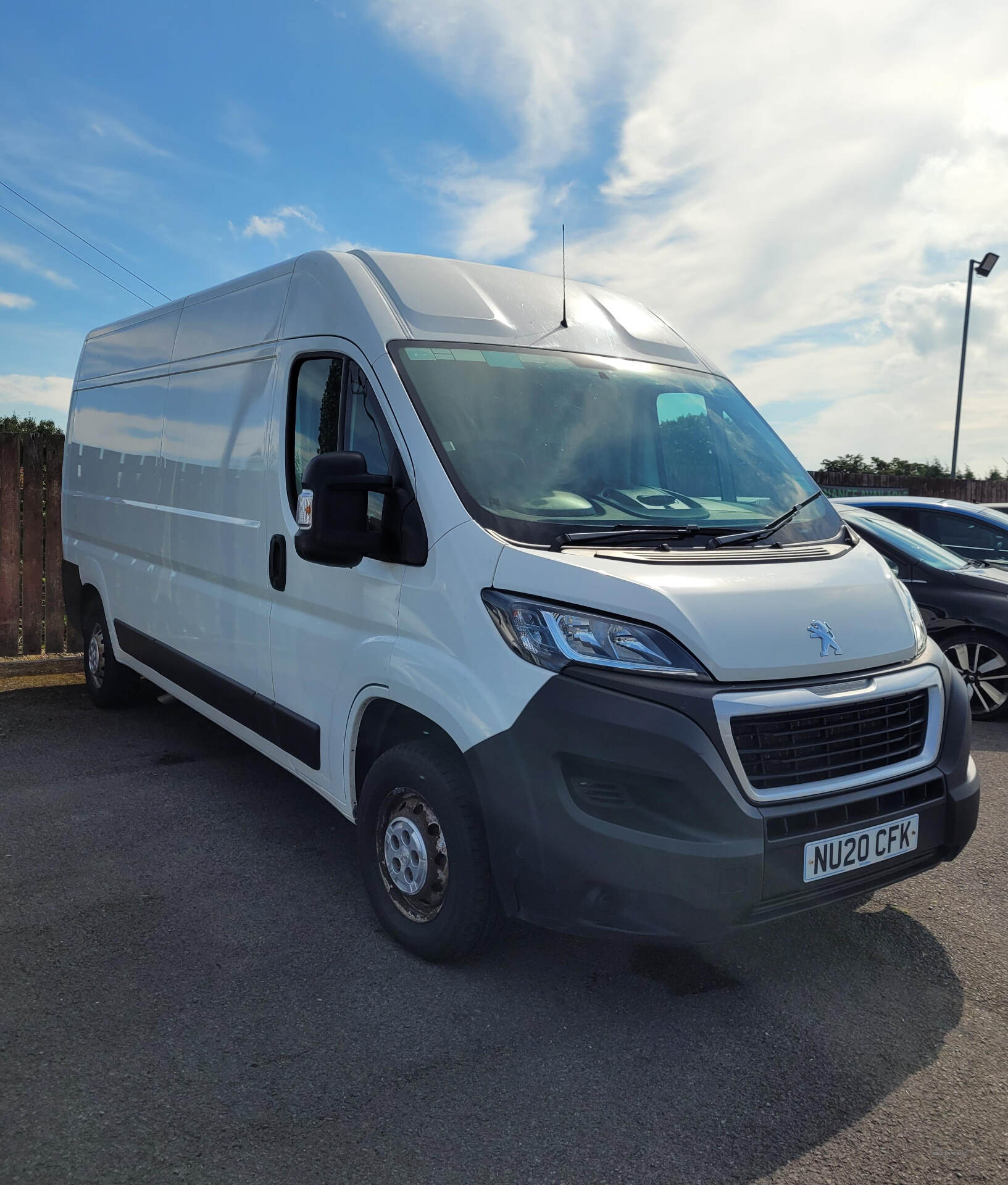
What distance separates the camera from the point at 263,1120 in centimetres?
245

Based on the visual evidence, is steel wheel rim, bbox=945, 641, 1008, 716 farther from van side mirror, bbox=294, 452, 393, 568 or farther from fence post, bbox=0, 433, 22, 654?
fence post, bbox=0, 433, 22, 654

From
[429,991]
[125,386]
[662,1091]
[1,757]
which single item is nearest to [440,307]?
[429,991]

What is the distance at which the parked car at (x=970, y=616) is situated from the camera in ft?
23.0

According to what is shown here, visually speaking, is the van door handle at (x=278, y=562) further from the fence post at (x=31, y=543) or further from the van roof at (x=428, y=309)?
the fence post at (x=31, y=543)

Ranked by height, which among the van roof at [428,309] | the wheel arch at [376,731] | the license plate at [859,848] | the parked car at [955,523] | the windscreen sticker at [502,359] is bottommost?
the license plate at [859,848]

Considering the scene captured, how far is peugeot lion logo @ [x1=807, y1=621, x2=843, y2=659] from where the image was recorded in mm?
2854

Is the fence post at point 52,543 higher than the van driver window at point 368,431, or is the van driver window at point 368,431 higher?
the van driver window at point 368,431

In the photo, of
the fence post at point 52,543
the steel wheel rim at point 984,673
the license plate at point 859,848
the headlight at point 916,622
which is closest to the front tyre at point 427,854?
the license plate at point 859,848

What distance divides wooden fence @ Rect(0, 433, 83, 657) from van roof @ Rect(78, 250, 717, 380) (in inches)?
170

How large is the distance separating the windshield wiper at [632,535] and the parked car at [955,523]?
5661mm

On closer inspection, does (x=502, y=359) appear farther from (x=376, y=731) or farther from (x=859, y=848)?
(x=859, y=848)

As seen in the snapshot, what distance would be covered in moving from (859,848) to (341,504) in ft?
6.26

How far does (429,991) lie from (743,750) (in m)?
1.31

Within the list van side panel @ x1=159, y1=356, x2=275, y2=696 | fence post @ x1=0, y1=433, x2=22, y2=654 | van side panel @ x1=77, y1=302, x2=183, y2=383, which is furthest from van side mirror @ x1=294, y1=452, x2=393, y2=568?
fence post @ x1=0, y1=433, x2=22, y2=654
